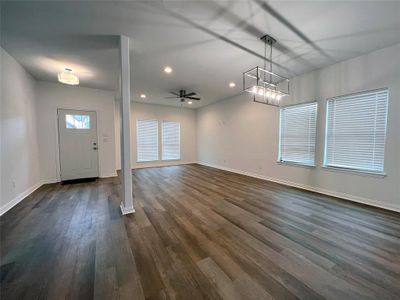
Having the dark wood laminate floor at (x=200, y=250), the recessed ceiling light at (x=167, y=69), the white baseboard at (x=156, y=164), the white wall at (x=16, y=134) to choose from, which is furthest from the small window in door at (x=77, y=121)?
the recessed ceiling light at (x=167, y=69)

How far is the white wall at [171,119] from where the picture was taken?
732cm

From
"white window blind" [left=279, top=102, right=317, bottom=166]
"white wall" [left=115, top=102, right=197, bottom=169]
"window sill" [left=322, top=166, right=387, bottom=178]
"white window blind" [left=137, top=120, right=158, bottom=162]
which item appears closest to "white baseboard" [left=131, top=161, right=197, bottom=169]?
"white wall" [left=115, top=102, right=197, bottom=169]

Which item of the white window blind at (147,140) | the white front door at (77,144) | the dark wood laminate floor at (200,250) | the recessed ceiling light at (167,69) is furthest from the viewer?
the white window blind at (147,140)

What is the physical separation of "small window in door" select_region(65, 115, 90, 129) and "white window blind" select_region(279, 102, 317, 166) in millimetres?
6001

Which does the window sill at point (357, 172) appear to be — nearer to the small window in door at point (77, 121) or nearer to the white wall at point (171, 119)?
the white wall at point (171, 119)

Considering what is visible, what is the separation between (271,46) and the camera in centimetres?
302

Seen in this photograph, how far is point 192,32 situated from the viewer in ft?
8.66

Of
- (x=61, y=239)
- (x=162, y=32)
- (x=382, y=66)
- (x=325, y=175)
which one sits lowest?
(x=61, y=239)

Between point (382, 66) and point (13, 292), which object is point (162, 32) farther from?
point (382, 66)

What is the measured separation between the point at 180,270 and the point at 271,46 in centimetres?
364

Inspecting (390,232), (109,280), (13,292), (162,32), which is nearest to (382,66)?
(390,232)

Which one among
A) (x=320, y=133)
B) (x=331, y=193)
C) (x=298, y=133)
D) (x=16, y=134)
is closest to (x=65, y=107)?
(x=16, y=134)

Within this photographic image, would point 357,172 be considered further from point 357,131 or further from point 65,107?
point 65,107

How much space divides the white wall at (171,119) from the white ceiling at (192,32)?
10.7 ft
